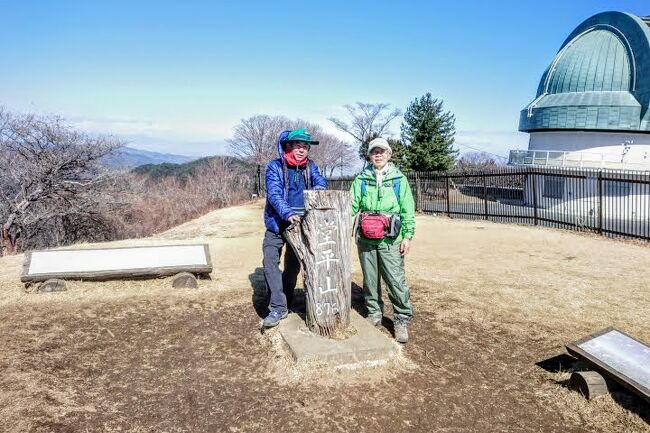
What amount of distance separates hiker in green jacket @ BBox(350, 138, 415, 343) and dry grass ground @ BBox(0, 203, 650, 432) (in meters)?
0.53

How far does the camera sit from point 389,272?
4.08m

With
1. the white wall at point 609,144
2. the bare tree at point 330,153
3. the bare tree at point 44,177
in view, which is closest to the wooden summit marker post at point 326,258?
the bare tree at point 44,177

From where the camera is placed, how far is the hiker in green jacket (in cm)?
399

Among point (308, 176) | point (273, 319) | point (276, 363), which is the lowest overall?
point (276, 363)

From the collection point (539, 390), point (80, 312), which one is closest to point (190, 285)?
point (80, 312)

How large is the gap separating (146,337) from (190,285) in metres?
1.60

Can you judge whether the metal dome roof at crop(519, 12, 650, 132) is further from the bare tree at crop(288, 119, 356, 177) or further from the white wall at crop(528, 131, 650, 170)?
the bare tree at crop(288, 119, 356, 177)

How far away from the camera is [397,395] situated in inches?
128

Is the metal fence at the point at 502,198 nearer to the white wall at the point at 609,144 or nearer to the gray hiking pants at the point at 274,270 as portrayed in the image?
the white wall at the point at 609,144

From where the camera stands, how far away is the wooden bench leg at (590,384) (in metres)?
3.17

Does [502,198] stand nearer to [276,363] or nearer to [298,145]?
[298,145]

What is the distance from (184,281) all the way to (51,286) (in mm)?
1435

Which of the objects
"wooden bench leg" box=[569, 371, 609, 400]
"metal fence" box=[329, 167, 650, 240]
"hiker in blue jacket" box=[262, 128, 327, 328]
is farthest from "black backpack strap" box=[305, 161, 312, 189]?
"metal fence" box=[329, 167, 650, 240]

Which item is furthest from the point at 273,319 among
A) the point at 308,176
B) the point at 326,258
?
the point at 308,176
